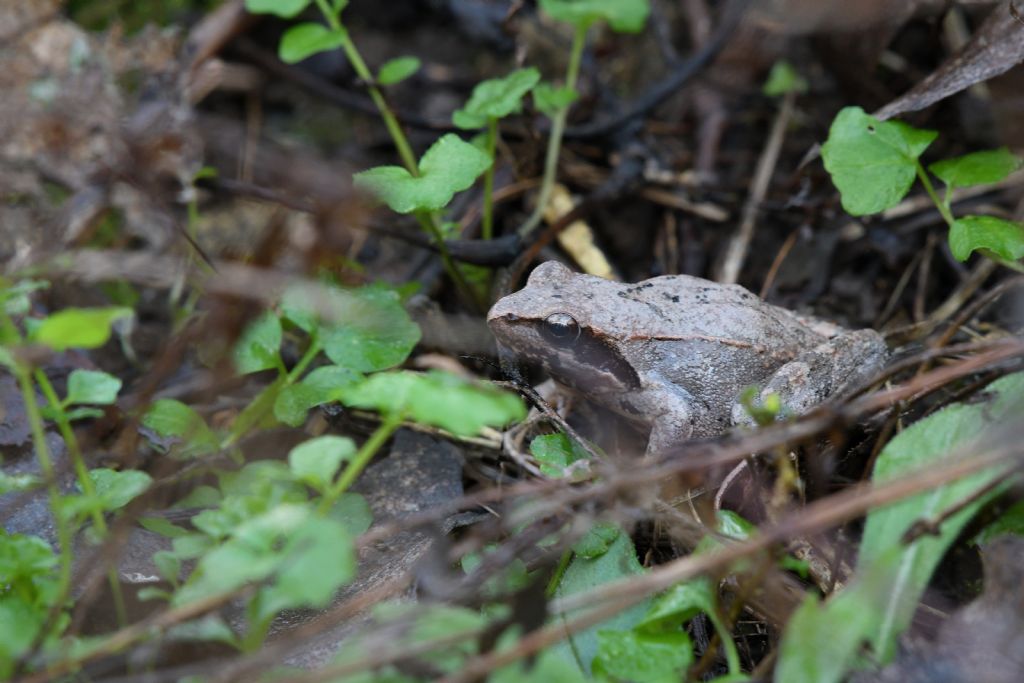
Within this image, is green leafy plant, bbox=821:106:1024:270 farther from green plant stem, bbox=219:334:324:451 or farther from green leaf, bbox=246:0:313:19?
green leaf, bbox=246:0:313:19

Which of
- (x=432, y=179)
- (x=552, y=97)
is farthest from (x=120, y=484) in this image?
(x=552, y=97)

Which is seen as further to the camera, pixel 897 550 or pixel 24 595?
pixel 24 595

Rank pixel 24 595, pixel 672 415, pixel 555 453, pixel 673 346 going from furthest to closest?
pixel 673 346, pixel 672 415, pixel 555 453, pixel 24 595

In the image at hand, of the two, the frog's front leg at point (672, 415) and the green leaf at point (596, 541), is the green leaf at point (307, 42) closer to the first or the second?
the frog's front leg at point (672, 415)

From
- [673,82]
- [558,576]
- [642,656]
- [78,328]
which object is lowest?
[558,576]

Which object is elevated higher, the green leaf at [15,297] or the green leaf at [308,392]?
the green leaf at [15,297]

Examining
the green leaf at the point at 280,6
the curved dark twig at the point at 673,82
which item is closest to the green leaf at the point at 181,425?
the green leaf at the point at 280,6

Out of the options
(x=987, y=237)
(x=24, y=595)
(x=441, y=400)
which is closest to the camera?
(x=441, y=400)

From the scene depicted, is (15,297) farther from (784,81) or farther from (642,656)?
(784,81)
